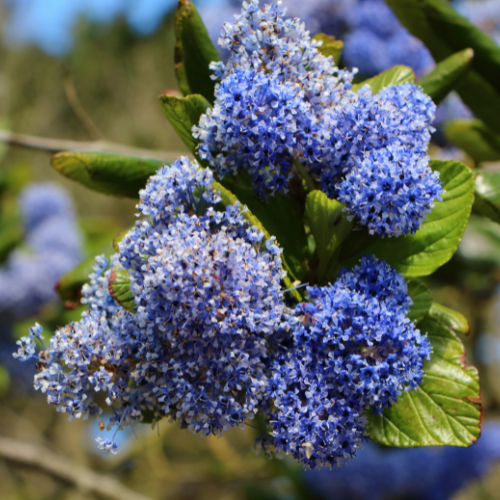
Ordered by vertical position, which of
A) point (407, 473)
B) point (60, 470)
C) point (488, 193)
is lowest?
point (60, 470)

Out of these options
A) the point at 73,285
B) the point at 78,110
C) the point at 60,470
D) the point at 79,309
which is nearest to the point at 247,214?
the point at 73,285

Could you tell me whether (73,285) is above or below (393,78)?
below

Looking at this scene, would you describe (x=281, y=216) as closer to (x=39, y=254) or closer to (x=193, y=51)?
(x=193, y=51)

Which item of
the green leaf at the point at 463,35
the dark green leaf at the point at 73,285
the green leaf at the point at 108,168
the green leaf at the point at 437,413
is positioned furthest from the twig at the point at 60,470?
the green leaf at the point at 463,35

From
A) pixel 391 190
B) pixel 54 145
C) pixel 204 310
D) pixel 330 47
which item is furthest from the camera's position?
pixel 54 145

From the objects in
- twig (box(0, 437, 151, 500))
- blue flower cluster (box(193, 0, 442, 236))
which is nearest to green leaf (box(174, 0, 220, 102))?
blue flower cluster (box(193, 0, 442, 236))
